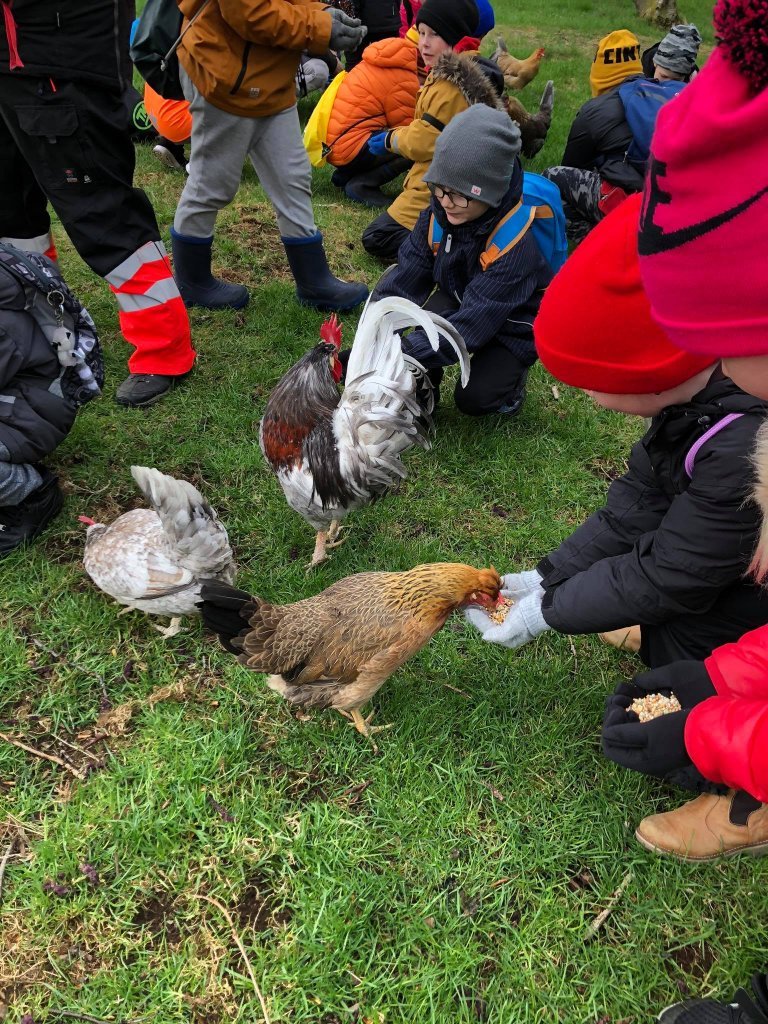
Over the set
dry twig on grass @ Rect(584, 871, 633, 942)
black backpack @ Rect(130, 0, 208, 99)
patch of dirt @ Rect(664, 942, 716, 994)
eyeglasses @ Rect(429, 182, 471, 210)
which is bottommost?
patch of dirt @ Rect(664, 942, 716, 994)

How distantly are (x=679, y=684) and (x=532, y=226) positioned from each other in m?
2.71

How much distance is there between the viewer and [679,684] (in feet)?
6.38

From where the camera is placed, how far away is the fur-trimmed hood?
394 centimetres

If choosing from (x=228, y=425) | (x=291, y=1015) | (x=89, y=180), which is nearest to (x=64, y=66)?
(x=89, y=180)

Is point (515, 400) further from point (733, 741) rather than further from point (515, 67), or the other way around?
point (515, 67)

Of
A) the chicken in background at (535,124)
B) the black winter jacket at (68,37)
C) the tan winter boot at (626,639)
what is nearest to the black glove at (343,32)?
the black winter jacket at (68,37)

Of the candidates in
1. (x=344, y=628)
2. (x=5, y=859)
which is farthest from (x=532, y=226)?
(x=5, y=859)

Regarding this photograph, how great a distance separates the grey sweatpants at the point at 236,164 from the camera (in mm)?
3895

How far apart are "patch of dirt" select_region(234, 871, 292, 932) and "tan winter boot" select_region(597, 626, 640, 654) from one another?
1.67 metres

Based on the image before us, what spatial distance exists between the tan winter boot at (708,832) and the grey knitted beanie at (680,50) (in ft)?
18.6

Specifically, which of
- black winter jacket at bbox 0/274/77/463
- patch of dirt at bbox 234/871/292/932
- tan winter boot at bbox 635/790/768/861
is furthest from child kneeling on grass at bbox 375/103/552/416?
patch of dirt at bbox 234/871/292/932

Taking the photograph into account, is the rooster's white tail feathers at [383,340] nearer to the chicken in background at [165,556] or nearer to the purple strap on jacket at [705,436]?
the chicken in background at [165,556]

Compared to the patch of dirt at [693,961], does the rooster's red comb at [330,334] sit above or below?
above

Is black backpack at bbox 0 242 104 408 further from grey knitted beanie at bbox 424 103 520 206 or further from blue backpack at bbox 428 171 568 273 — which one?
blue backpack at bbox 428 171 568 273
